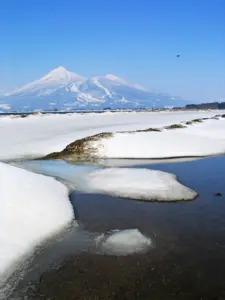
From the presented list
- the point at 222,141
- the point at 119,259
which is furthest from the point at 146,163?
the point at 119,259

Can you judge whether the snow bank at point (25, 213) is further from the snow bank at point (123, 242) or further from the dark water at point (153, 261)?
the snow bank at point (123, 242)

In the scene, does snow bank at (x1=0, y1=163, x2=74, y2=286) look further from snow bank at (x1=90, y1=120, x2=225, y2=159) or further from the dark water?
snow bank at (x1=90, y1=120, x2=225, y2=159)

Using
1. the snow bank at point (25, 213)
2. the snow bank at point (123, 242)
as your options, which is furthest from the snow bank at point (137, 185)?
the snow bank at point (123, 242)

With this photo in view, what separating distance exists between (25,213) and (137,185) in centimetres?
861

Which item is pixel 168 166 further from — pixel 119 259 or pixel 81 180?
pixel 119 259

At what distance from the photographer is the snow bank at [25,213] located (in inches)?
440

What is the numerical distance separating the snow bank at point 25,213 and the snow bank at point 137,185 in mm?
2799

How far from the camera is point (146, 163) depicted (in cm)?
3119

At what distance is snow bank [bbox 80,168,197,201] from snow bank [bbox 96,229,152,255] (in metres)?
5.29

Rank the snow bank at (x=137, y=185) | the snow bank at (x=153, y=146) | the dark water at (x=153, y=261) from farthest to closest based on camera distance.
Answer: the snow bank at (x=153, y=146) < the snow bank at (x=137, y=185) < the dark water at (x=153, y=261)

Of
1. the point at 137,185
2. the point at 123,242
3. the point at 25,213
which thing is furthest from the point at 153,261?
the point at 137,185

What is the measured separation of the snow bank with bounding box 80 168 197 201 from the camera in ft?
61.4

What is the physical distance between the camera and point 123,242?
484 inches

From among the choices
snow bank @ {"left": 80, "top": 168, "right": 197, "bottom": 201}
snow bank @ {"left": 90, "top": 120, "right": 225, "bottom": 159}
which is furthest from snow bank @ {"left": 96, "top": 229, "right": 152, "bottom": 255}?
snow bank @ {"left": 90, "top": 120, "right": 225, "bottom": 159}
